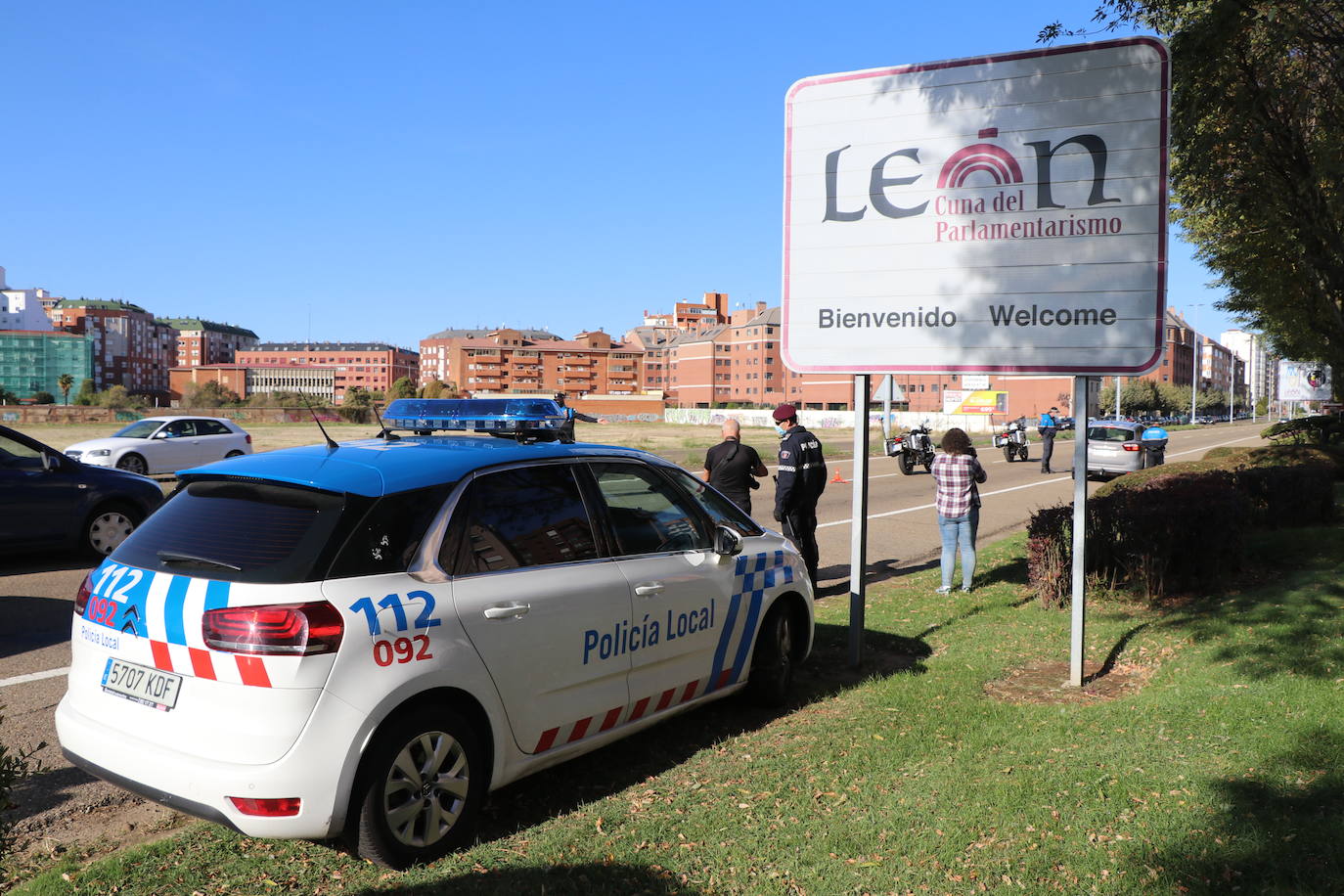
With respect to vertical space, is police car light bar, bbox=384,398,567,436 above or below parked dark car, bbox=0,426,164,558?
above

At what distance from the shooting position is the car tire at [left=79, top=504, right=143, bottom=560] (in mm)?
10727

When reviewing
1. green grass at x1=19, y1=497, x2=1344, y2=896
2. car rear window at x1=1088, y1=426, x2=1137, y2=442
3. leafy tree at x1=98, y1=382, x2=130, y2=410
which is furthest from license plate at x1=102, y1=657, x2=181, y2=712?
leafy tree at x1=98, y1=382, x2=130, y2=410

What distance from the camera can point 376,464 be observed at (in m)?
4.00

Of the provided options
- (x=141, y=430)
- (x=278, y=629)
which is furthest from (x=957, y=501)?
(x=141, y=430)

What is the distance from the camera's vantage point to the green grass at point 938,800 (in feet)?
11.5

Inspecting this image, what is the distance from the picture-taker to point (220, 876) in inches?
142

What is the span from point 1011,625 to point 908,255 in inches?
120

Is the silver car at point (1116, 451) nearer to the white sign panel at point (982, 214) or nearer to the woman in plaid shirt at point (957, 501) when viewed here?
the woman in plaid shirt at point (957, 501)

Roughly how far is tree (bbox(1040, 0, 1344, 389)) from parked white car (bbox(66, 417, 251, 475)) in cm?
1795

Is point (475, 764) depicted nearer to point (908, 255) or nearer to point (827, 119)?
point (908, 255)

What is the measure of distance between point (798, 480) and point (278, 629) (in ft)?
20.6

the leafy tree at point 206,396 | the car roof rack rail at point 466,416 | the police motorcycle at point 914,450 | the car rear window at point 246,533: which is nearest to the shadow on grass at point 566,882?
the car rear window at point 246,533

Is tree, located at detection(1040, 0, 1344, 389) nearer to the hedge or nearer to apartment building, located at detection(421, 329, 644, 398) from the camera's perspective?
the hedge

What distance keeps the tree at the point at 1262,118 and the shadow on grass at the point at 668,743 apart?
23.9ft
